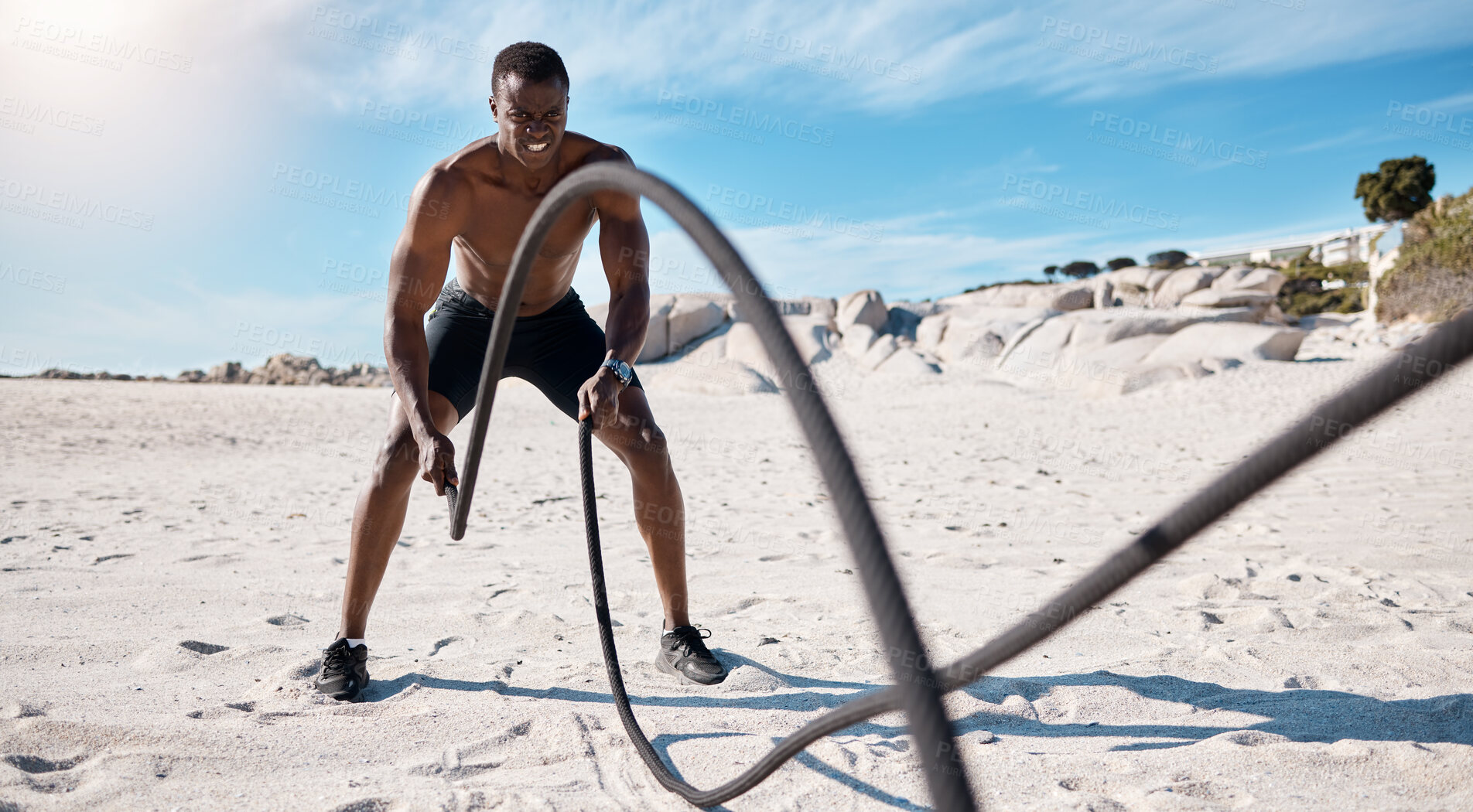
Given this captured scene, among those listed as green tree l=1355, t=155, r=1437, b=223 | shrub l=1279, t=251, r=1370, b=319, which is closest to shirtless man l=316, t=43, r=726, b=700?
shrub l=1279, t=251, r=1370, b=319

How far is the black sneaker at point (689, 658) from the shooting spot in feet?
8.45

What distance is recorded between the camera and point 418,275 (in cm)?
256

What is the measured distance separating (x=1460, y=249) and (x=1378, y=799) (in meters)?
21.9

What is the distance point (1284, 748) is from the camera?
2008 millimetres

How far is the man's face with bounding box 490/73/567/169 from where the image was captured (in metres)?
2.42

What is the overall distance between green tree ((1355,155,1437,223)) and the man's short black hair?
1637 inches

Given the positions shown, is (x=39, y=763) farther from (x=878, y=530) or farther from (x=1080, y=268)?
(x=1080, y=268)

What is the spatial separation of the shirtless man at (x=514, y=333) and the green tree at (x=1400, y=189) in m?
41.4

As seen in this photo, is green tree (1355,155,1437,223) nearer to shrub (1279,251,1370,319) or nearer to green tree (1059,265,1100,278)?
shrub (1279,251,1370,319)

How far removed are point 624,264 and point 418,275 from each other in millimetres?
624

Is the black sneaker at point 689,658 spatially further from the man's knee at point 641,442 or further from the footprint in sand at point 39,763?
the footprint in sand at point 39,763

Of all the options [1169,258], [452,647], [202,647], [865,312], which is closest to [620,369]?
[452,647]

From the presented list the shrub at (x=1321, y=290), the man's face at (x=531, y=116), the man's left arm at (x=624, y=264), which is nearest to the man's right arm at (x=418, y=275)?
the man's face at (x=531, y=116)

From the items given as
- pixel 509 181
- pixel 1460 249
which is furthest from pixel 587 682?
pixel 1460 249
